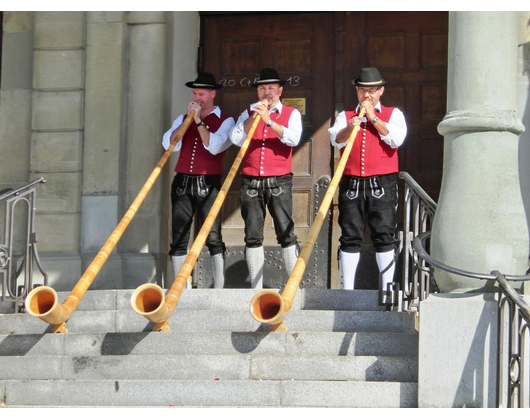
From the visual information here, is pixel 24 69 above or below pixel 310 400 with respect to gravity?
above

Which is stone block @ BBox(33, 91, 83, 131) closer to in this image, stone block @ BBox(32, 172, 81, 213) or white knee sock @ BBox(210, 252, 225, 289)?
stone block @ BBox(32, 172, 81, 213)

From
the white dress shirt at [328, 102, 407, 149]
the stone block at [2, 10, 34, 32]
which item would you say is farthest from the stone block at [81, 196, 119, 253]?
the white dress shirt at [328, 102, 407, 149]

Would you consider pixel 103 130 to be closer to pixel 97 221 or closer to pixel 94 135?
pixel 94 135

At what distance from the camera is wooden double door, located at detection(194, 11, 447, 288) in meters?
9.80

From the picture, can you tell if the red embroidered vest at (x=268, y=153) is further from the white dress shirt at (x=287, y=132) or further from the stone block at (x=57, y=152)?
the stone block at (x=57, y=152)

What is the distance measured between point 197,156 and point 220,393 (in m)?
3.00

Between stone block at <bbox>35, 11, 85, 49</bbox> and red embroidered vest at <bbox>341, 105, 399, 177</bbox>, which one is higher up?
stone block at <bbox>35, 11, 85, 49</bbox>

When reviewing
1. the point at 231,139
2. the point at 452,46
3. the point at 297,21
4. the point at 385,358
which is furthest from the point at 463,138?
the point at 297,21

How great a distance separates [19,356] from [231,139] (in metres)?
2.55

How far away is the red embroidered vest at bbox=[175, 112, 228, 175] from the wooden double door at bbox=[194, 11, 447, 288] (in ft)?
3.30

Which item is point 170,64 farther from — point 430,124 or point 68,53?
point 430,124

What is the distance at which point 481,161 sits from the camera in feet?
21.6

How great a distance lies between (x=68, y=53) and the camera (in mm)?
9938

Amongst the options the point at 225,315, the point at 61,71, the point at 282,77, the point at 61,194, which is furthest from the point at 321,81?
the point at 225,315
